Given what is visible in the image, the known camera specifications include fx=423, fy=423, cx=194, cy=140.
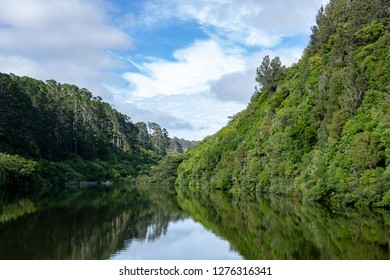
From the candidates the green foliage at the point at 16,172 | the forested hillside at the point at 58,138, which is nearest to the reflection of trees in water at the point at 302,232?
the green foliage at the point at 16,172

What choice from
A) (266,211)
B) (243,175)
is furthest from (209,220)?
(243,175)

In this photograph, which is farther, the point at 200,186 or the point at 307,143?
the point at 200,186

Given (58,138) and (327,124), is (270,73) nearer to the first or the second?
(327,124)

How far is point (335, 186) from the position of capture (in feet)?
145

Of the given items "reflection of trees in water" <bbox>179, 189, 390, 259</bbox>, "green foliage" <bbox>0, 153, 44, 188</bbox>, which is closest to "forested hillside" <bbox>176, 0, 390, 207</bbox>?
"reflection of trees in water" <bbox>179, 189, 390, 259</bbox>

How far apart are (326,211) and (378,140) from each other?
8818 millimetres

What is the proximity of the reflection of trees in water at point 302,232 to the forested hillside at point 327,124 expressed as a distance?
17.5 ft

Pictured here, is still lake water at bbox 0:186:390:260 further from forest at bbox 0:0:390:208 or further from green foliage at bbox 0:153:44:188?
green foliage at bbox 0:153:44:188

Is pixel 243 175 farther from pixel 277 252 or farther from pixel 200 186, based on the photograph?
pixel 277 252

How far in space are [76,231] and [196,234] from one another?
26.7 ft

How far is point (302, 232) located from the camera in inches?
1064

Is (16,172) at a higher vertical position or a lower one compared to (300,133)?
lower

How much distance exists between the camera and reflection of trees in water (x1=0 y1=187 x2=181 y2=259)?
21.5 metres

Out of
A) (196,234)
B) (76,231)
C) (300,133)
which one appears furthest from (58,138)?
(196,234)
